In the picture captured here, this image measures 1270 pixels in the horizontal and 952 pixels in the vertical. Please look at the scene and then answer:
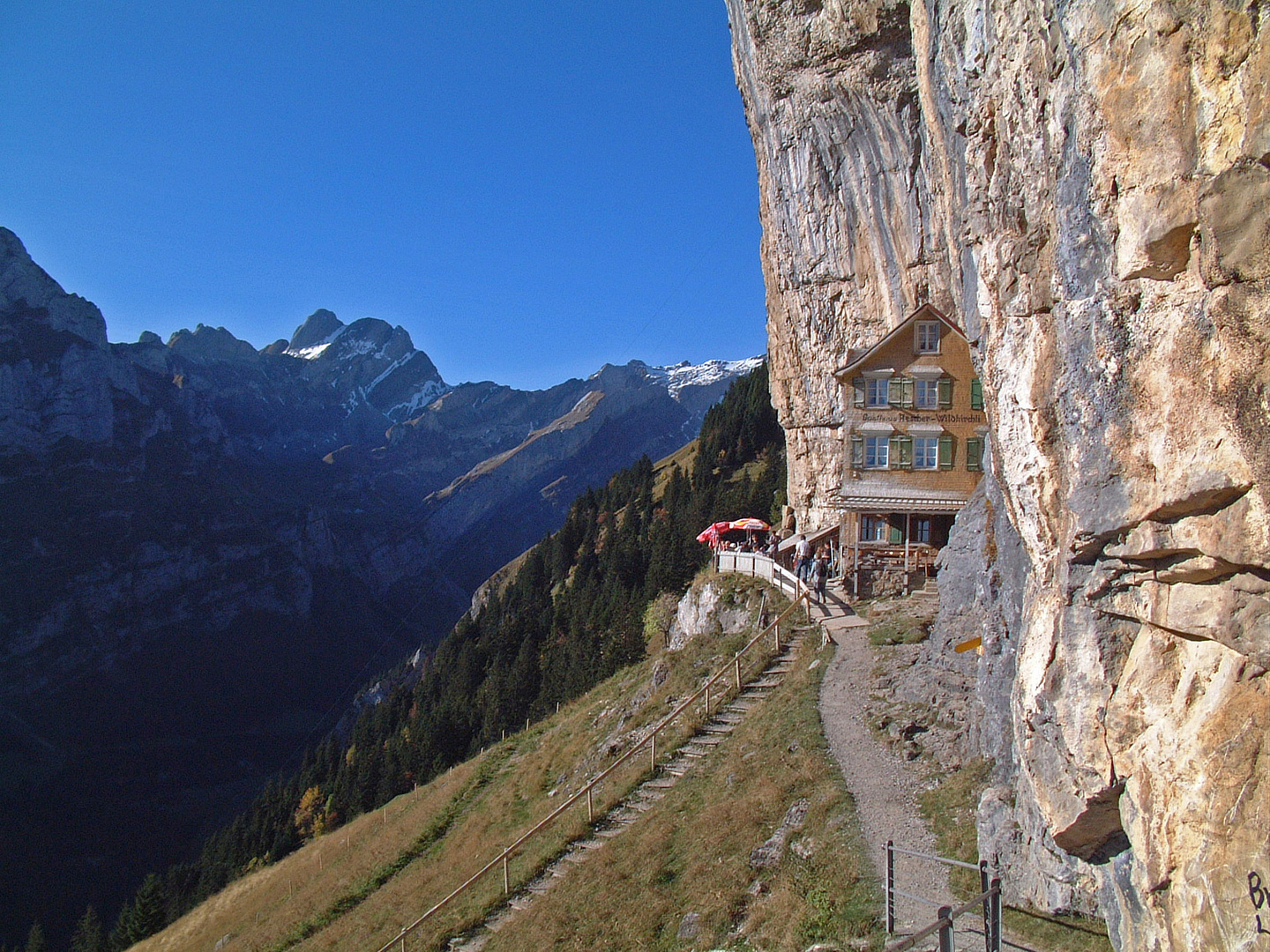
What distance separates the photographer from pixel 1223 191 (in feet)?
26.1

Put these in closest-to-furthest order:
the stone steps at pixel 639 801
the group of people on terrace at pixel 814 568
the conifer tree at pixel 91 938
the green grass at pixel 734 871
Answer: the green grass at pixel 734 871, the stone steps at pixel 639 801, the group of people on terrace at pixel 814 568, the conifer tree at pixel 91 938

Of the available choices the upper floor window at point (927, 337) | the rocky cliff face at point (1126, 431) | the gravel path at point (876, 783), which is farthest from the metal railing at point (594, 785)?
the upper floor window at point (927, 337)

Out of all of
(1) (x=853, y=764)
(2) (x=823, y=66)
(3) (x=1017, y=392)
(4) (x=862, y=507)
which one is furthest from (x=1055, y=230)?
(2) (x=823, y=66)

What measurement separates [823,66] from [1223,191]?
1419 inches

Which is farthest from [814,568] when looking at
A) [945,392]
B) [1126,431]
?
[1126,431]

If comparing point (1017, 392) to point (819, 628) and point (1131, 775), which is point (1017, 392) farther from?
point (819, 628)

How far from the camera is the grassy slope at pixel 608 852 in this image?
1522 centimetres

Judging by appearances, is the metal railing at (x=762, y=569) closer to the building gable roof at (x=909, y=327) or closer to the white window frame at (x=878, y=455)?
the white window frame at (x=878, y=455)


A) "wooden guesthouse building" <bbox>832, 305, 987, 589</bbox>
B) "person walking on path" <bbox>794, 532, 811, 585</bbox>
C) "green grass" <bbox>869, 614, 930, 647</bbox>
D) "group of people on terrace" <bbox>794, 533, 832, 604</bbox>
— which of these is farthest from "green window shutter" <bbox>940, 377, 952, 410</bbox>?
"green grass" <bbox>869, 614, 930, 647</bbox>

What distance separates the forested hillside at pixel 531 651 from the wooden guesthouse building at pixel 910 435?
16027 mm

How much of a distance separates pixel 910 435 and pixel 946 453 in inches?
60.7

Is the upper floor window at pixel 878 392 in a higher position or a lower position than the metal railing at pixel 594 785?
higher

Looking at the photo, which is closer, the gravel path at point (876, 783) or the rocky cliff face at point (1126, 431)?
the rocky cliff face at point (1126, 431)

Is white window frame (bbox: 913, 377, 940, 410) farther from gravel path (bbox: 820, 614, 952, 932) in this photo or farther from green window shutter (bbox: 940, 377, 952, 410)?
gravel path (bbox: 820, 614, 952, 932)
